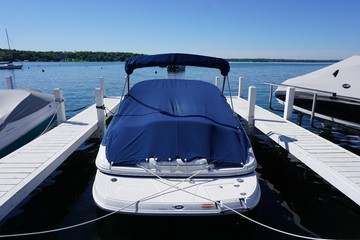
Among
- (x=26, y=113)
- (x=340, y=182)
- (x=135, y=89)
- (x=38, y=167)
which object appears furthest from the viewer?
(x=26, y=113)

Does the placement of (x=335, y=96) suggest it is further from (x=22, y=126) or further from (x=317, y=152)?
(x=22, y=126)

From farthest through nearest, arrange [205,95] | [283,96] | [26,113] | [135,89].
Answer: [283,96], [26,113], [135,89], [205,95]

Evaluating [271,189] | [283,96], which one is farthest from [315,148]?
[283,96]

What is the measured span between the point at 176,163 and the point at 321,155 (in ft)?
10.6

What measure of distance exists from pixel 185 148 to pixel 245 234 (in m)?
1.61

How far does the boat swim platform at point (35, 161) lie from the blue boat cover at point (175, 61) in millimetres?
2191

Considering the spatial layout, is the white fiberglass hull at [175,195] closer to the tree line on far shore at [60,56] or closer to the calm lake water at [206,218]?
the calm lake water at [206,218]

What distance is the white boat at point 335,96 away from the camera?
785 cm

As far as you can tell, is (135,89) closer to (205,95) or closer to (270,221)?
(205,95)

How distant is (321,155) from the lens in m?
5.20

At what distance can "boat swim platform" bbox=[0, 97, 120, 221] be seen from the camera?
3677 mm

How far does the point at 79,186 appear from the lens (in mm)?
5414

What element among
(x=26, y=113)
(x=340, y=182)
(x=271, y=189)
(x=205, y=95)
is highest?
(x=205, y=95)

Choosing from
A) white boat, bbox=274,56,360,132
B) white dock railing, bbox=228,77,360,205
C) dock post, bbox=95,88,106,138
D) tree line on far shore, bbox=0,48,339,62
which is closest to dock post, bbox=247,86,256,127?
white dock railing, bbox=228,77,360,205
